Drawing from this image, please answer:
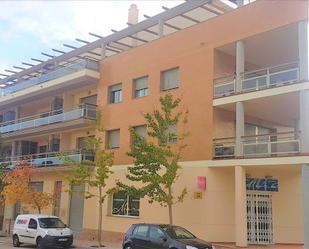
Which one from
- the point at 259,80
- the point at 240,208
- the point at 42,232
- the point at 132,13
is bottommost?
the point at 42,232

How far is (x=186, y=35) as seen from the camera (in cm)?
2494

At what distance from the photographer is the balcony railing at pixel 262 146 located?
19953 mm

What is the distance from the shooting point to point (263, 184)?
23453 millimetres

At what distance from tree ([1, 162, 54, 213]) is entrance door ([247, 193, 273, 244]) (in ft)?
44.9

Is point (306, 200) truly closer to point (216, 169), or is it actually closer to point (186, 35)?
point (216, 169)

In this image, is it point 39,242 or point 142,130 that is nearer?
point 39,242

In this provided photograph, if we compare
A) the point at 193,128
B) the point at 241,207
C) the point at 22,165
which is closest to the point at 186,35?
the point at 193,128

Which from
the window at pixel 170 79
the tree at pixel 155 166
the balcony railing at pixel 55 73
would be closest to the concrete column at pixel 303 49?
the tree at pixel 155 166

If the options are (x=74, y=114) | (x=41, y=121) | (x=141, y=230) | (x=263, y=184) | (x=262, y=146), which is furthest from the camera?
(x=41, y=121)

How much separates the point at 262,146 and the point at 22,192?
16.6 m

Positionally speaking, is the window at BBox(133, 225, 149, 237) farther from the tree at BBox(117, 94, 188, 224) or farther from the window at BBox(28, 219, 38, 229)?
the window at BBox(28, 219, 38, 229)

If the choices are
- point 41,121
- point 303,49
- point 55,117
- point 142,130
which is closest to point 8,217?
point 41,121

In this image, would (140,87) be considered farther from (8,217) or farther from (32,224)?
(8,217)

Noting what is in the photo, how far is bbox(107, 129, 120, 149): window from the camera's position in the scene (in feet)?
94.3
